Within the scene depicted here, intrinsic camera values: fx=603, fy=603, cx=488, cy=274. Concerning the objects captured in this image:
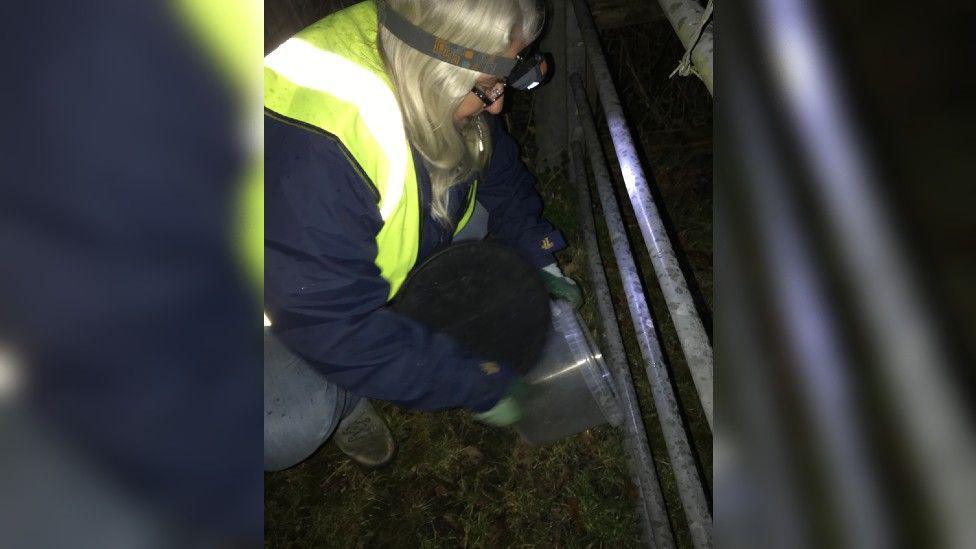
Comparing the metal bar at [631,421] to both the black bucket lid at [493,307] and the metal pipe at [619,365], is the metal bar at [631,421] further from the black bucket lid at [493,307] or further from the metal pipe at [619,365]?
the black bucket lid at [493,307]

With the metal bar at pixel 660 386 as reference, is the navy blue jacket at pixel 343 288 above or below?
above

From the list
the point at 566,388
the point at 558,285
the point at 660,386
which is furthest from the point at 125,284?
the point at 558,285

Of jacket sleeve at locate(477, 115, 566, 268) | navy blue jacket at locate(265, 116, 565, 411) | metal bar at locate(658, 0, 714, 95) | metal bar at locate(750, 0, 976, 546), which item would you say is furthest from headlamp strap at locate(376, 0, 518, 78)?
metal bar at locate(750, 0, 976, 546)

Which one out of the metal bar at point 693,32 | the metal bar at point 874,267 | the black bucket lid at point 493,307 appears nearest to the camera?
the metal bar at point 874,267

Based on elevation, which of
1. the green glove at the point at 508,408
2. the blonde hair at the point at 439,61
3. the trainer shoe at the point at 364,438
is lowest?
the trainer shoe at the point at 364,438

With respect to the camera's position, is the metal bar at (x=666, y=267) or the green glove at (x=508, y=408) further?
the green glove at (x=508, y=408)

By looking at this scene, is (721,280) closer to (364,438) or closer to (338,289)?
(338,289)

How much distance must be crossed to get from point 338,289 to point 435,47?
2.46 ft

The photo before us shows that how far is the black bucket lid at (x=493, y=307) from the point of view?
222 cm

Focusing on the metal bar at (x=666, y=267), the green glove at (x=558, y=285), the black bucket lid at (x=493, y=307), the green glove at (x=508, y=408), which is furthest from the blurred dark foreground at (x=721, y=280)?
the green glove at (x=558, y=285)

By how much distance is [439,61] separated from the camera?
172 centimetres

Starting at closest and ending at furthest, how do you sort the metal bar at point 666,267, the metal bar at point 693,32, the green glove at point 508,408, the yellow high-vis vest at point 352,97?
1. the metal bar at point 693,32
2. the metal bar at point 666,267
3. the yellow high-vis vest at point 352,97
4. the green glove at point 508,408

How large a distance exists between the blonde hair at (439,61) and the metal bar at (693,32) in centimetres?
66

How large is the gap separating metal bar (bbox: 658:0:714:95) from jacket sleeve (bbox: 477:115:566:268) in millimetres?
1710
